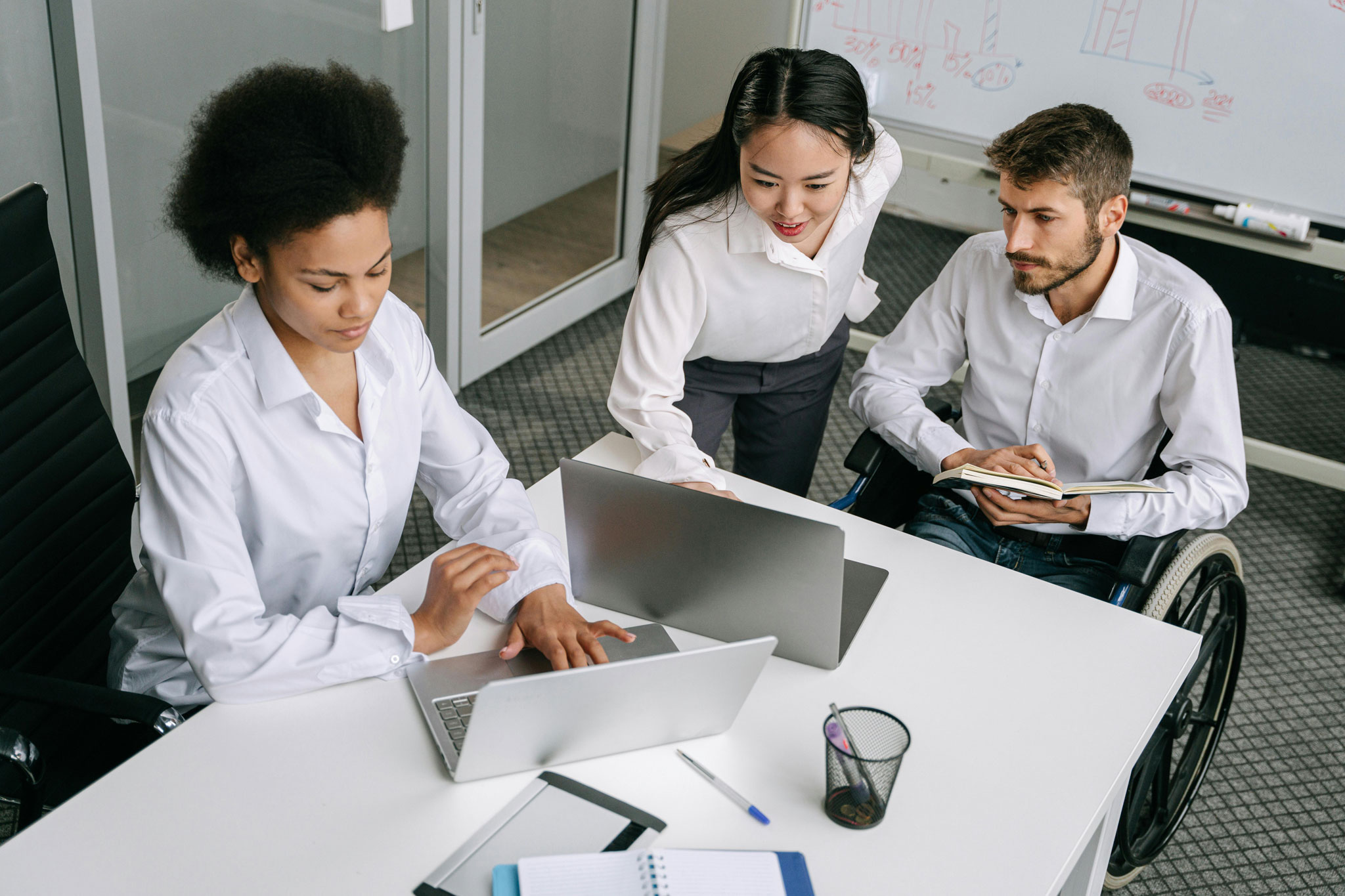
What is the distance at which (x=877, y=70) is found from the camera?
10.7 ft

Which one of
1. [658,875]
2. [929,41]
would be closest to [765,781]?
[658,875]

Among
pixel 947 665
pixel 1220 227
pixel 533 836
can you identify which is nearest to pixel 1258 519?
pixel 1220 227

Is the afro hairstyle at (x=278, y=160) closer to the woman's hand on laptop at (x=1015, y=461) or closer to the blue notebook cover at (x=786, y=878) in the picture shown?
the blue notebook cover at (x=786, y=878)

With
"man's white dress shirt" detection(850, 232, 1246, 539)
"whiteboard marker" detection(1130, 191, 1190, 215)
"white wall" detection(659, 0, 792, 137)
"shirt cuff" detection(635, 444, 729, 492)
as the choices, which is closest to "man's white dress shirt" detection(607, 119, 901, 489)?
"shirt cuff" detection(635, 444, 729, 492)

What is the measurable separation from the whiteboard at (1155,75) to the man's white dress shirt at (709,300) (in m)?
1.27

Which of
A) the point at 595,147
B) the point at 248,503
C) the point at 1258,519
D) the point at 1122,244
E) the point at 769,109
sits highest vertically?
the point at 769,109

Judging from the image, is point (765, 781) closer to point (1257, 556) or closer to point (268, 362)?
point (268, 362)

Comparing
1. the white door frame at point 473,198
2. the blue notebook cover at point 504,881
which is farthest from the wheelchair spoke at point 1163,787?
the white door frame at point 473,198

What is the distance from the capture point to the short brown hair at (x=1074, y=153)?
1.75 m

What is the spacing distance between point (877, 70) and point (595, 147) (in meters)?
0.94

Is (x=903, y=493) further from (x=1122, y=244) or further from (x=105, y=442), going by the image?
(x=105, y=442)

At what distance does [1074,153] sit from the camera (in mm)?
1751

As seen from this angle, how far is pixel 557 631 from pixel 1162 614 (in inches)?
34.1

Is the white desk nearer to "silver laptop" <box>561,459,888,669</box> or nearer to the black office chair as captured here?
"silver laptop" <box>561,459,888,669</box>
